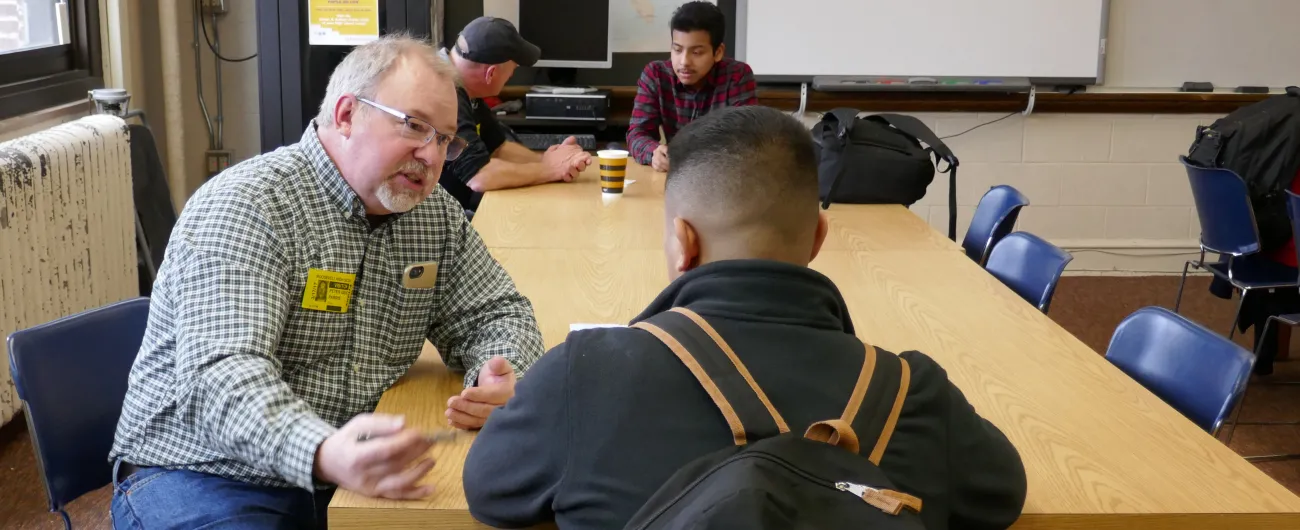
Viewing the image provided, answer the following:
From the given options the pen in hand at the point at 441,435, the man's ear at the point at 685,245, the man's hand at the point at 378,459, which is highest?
the man's ear at the point at 685,245

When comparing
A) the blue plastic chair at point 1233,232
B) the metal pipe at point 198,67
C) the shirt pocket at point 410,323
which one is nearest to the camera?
the shirt pocket at point 410,323

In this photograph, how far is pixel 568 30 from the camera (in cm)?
522

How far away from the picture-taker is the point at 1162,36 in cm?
542

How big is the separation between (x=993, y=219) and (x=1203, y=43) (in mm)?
2741

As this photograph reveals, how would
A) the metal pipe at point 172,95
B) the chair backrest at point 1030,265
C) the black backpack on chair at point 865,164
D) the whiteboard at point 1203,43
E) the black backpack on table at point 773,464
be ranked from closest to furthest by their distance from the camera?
the black backpack on table at point 773,464
the chair backrest at point 1030,265
the black backpack on chair at point 865,164
the metal pipe at point 172,95
the whiteboard at point 1203,43

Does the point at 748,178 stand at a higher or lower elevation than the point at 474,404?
higher

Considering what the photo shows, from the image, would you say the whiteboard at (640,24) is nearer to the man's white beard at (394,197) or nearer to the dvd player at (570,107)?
the dvd player at (570,107)

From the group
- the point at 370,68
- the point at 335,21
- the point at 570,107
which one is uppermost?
the point at 335,21

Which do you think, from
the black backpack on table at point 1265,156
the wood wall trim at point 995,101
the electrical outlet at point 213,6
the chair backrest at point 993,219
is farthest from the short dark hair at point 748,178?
the electrical outlet at point 213,6

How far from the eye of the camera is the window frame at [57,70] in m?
3.62

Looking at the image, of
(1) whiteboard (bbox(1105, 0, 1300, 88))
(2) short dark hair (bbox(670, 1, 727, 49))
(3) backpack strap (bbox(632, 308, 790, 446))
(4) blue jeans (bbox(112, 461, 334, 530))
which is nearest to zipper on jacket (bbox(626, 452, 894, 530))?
(3) backpack strap (bbox(632, 308, 790, 446))

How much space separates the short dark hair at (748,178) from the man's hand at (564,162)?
2329 mm

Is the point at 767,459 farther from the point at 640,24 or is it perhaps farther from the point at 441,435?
the point at 640,24

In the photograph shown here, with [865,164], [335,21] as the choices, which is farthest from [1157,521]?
[335,21]
